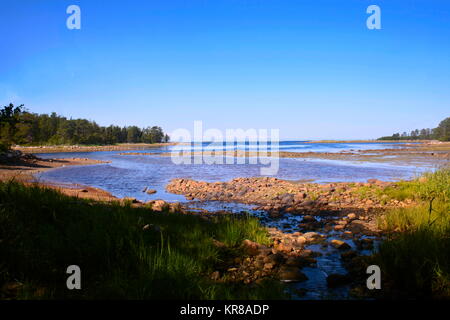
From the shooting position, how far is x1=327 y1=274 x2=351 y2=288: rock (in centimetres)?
454

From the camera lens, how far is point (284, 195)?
43.2 feet

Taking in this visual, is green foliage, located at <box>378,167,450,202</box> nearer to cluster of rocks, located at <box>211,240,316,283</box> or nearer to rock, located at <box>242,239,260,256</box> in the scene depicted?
cluster of rocks, located at <box>211,240,316,283</box>

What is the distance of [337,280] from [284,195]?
8673 mm

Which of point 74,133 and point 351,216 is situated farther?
point 74,133

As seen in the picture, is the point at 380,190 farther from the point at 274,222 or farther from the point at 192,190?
the point at 192,190

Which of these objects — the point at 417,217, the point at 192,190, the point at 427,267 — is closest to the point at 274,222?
the point at 417,217

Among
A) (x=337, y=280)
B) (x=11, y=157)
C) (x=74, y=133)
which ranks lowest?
(x=337, y=280)

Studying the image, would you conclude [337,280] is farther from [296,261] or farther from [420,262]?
[420,262]

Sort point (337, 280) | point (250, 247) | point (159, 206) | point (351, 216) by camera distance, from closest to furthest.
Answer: point (337, 280)
point (250, 247)
point (351, 216)
point (159, 206)

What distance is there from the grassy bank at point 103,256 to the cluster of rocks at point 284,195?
5719 millimetres

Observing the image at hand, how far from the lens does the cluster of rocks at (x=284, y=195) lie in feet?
36.2

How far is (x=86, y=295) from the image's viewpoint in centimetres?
352

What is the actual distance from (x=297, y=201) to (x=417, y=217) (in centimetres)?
590

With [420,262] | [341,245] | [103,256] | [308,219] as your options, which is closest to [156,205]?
[308,219]
